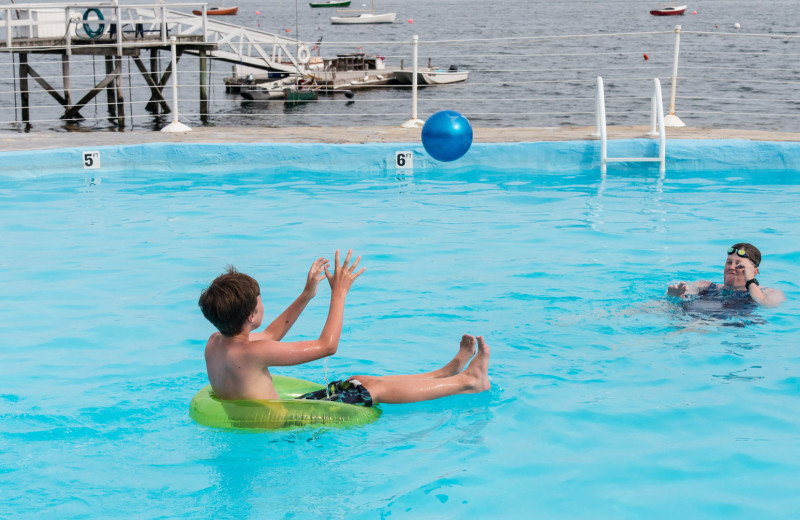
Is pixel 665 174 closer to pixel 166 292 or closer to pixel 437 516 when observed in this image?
pixel 166 292

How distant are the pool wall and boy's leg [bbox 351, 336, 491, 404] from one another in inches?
237

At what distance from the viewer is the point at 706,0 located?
127m

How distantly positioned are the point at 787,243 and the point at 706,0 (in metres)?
→ 133

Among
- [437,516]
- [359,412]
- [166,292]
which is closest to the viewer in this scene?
[437,516]

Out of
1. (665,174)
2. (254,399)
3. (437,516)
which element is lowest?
(437,516)

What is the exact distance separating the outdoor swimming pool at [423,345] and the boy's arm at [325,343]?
0.46 metres

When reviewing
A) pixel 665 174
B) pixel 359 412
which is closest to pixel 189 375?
pixel 359 412

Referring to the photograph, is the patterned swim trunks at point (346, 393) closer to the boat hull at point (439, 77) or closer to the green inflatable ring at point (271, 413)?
the green inflatable ring at point (271, 413)

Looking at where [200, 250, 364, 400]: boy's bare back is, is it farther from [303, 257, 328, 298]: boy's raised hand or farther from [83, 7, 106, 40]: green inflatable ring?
[83, 7, 106, 40]: green inflatable ring

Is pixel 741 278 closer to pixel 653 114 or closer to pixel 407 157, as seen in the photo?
pixel 653 114

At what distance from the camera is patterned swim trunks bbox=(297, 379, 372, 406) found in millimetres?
4121

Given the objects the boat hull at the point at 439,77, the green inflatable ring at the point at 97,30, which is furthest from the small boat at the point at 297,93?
the green inflatable ring at the point at 97,30

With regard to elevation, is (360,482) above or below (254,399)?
below

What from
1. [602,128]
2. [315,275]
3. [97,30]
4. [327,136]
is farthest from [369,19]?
[315,275]
